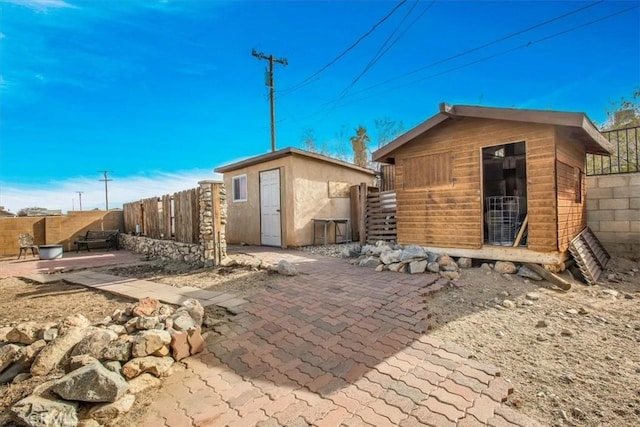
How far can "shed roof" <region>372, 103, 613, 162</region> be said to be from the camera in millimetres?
4652

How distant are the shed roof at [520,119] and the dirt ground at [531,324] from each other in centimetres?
262

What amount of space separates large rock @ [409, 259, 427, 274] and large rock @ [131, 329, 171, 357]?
4073 mm

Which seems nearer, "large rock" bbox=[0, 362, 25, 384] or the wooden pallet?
"large rock" bbox=[0, 362, 25, 384]

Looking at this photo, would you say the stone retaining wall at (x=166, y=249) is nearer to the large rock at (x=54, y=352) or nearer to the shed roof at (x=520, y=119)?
the large rock at (x=54, y=352)

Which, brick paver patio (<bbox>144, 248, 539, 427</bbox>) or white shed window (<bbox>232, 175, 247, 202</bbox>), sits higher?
white shed window (<bbox>232, 175, 247, 202</bbox>)

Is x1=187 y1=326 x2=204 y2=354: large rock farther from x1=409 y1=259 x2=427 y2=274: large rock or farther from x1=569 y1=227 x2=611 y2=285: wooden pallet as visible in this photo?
x1=569 y1=227 x2=611 y2=285: wooden pallet

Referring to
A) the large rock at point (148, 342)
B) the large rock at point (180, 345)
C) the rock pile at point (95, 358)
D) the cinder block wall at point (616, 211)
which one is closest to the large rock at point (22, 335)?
the rock pile at point (95, 358)

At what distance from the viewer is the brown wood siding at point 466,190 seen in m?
5.03

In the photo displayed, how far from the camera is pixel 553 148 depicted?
4.91 metres

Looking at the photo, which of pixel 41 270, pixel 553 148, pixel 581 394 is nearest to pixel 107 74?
pixel 41 270

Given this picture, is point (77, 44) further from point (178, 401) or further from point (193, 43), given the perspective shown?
point (178, 401)

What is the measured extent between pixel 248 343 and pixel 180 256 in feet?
17.9

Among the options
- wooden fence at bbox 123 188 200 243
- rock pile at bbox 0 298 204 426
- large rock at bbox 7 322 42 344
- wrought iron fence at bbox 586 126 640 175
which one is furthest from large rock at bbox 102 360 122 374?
wrought iron fence at bbox 586 126 640 175

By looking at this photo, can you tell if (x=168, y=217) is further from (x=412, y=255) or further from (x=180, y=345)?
(x=412, y=255)
